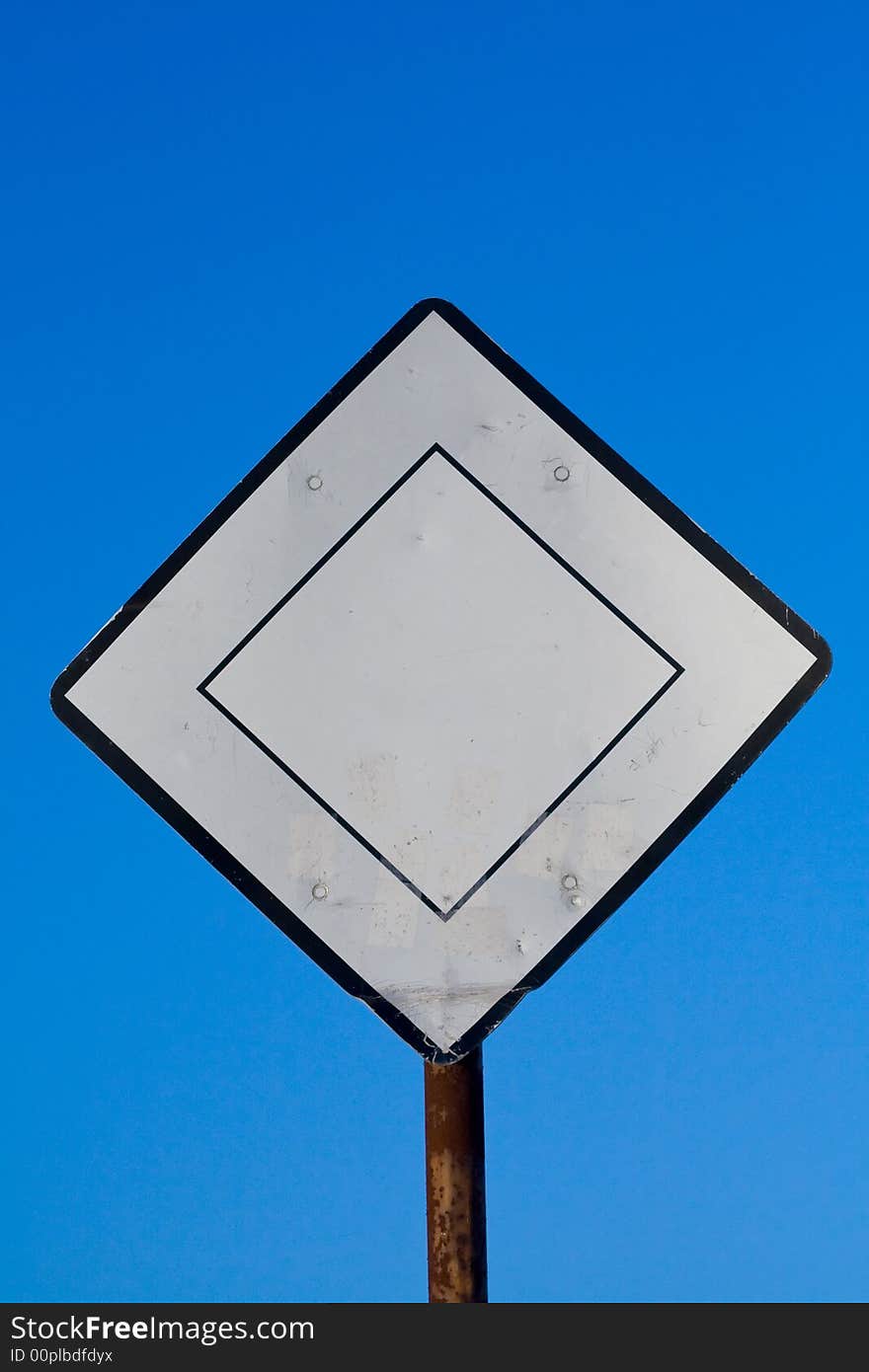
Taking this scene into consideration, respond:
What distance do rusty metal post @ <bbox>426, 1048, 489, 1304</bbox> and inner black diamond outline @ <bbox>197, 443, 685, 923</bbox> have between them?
9.8 inches

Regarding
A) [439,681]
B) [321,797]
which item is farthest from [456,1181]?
[439,681]

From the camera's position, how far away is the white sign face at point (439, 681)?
188cm

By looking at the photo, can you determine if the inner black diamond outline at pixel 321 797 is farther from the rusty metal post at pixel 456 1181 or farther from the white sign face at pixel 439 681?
the rusty metal post at pixel 456 1181

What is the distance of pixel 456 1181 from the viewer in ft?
6.06

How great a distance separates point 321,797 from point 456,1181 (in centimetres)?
61

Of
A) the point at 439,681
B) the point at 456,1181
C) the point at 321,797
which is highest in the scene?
the point at 439,681

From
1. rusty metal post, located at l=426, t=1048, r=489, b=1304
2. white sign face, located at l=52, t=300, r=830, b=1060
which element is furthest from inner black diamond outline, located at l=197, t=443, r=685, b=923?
rusty metal post, located at l=426, t=1048, r=489, b=1304

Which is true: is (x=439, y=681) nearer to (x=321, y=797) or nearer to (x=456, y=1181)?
(x=321, y=797)

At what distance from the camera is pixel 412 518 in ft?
6.56

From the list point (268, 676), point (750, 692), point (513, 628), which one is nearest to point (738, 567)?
point (750, 692)

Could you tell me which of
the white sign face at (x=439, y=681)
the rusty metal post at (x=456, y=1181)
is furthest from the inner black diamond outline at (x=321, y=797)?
the rusty metal post at (x=456, y=1181)
